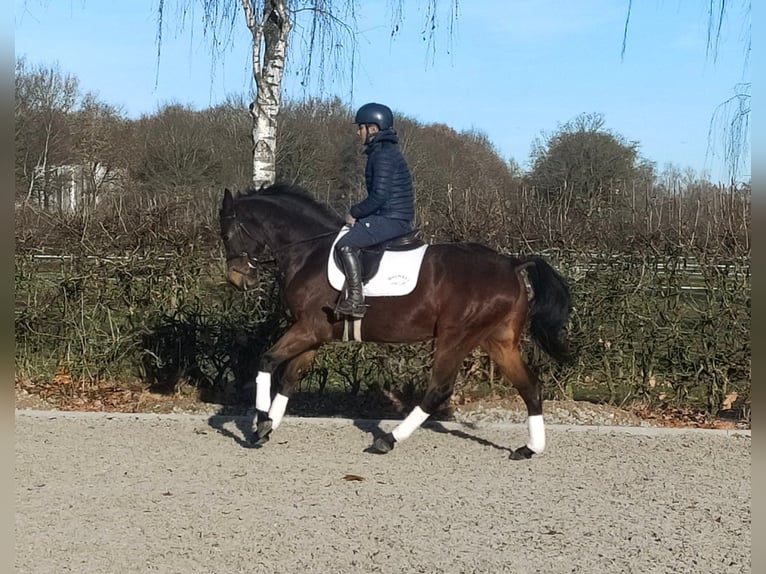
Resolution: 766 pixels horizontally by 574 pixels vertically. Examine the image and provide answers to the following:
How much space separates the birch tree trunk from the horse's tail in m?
3.36

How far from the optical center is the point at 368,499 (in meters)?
5.86

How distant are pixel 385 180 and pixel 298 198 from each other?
101 centimetres

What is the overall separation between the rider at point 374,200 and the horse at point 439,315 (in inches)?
7.6

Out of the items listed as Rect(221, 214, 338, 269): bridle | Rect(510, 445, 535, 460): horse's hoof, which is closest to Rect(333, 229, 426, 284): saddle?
Rect(221, 214, 338, 269): bridle

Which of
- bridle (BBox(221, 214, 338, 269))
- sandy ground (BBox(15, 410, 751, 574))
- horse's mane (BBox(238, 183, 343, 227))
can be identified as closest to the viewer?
sandy ground (BBox(15, 410, 751, 574))

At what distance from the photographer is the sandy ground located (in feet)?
15.9

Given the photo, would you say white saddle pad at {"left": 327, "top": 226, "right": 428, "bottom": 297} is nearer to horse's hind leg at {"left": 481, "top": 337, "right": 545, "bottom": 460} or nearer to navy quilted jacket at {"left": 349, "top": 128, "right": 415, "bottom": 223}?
navy quilted jacket at {"left": 349, "top": 128, "right": 415, "bottom": 223}

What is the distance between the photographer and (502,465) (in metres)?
6.88

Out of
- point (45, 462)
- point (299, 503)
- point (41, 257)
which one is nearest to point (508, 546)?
point (299, 503)

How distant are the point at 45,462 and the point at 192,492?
1477 millimetres

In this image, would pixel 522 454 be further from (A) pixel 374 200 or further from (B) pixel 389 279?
(A) pixel 374 200

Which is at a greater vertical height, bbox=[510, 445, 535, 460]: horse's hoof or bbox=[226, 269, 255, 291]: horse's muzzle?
bbox=[226, 269, 255, 291]: horse's muzzle

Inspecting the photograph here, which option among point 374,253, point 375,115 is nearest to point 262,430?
point 374,253

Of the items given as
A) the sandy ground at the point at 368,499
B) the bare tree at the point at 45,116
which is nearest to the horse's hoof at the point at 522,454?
the sandy ground at the point at 368,499
